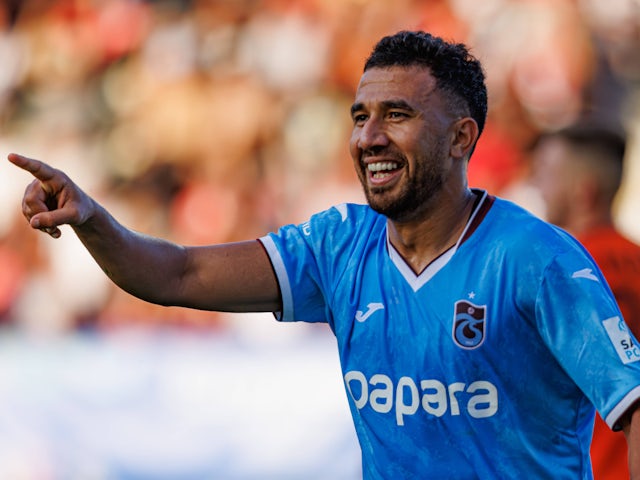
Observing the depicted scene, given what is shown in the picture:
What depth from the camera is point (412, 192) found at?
2.75 meters

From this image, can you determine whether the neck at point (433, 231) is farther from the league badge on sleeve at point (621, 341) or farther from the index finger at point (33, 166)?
the index finger at point (33, 166)

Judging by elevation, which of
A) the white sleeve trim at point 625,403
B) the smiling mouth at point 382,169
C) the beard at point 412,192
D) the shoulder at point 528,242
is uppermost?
the smiling mouth at point 382,169

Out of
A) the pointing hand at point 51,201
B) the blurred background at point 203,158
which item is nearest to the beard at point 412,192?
the pointing hand at point 51,201

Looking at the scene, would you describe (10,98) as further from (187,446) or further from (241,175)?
(187,446)

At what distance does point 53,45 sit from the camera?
8047mm

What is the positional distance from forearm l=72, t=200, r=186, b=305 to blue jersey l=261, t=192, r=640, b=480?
47cm

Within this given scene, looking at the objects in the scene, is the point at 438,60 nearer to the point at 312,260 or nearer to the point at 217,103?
the point at 312,260

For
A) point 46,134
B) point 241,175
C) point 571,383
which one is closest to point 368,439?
point 571,383

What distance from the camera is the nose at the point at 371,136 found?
272 centimetres

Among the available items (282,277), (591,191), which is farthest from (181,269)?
(591,191)

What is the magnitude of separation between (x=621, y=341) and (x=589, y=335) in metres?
→ 0.07

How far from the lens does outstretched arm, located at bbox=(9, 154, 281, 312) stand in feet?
9.23

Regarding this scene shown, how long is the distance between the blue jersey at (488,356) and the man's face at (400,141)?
0.16 m

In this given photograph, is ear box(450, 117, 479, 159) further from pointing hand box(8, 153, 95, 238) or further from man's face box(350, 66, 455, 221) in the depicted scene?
pointing hand box(8, 153, 95, 238)
